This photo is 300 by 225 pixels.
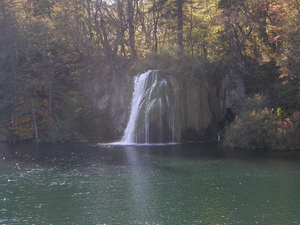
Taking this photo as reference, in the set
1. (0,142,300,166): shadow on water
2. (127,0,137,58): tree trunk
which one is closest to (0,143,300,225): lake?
(0,142,300,166): shadow on water

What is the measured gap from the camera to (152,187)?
602 inches

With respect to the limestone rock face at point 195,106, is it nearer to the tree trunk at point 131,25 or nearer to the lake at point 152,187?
the lake at point 152,187

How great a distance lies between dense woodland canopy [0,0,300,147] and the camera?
1114 inches

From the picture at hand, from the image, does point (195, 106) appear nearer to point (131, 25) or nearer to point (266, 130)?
point (266, 130)

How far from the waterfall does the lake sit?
396 centimetres

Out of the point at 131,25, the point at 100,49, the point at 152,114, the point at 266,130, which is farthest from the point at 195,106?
the point at 100,49

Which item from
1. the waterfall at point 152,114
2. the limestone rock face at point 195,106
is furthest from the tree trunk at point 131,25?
the waterfall at point 152,114

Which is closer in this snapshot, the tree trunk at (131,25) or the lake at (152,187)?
the lake at (152,187)

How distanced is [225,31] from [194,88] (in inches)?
193

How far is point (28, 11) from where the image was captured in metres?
35.2

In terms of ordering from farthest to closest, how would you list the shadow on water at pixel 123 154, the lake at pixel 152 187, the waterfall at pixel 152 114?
the waterfall at pixel 152 114, the shadow on water at pixel 123 154, the lake at pixel 152 187

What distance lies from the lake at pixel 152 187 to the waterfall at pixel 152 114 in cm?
396

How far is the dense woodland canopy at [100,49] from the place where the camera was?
28.3 metres

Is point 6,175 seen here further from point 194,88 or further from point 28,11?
point 28,11
